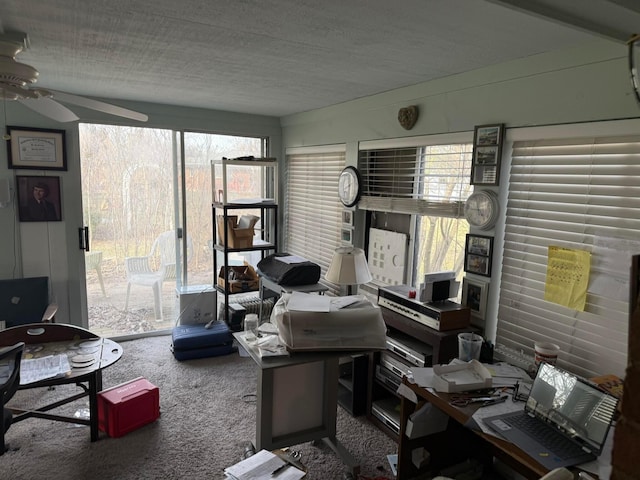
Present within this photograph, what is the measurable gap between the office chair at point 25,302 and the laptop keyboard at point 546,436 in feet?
11.0

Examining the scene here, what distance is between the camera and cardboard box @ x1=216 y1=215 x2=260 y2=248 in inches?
161

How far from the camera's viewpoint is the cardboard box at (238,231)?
13.5 feet

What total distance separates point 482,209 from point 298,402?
1578mm

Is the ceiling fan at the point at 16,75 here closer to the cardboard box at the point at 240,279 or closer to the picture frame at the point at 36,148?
the picture frame at the point at 36,148

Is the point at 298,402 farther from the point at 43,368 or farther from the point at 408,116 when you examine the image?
the point at 408,116

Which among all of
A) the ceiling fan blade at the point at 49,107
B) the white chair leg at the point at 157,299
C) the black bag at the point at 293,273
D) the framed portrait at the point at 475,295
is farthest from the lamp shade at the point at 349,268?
the white chair leg at the point at 157,299

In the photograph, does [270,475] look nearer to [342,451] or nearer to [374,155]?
[342,451]

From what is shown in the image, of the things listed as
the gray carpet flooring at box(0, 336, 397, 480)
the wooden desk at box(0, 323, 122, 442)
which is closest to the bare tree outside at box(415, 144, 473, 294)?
the gray carpet flooring at box(0, 336, 397, 480)

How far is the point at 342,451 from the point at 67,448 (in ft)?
5.51

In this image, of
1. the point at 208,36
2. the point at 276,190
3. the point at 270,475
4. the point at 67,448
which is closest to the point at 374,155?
the point at 276,190

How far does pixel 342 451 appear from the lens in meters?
2.50

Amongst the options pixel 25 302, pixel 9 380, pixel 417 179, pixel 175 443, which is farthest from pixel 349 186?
pixel 25 302

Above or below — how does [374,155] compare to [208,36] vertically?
below

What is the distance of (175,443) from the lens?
8.68ft
